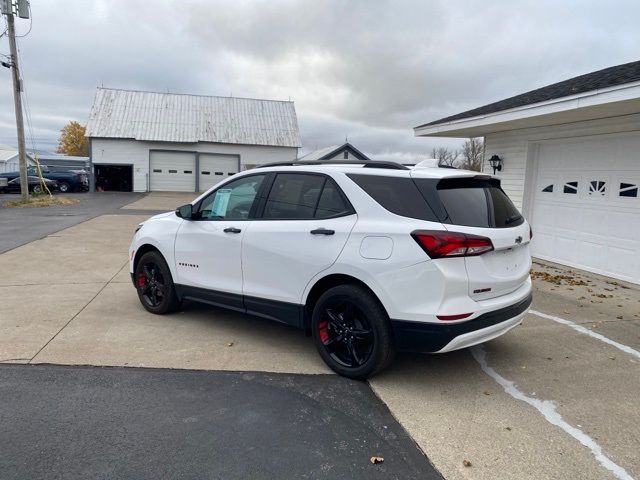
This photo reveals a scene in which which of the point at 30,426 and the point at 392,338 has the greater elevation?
→ the point at 392,338

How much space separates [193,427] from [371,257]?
5.62ft

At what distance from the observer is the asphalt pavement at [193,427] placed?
104 inches

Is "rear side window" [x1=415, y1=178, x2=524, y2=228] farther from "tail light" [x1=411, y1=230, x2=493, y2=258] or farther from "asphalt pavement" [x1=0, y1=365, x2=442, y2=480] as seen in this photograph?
"asphalt pavement" [x1=0, y1=365, x2=442, y2=480]

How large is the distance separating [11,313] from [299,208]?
372 centimetres

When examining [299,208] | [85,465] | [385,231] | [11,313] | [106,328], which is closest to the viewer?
[85,465]

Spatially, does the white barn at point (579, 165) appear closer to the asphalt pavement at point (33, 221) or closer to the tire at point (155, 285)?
the tire at point (155, 285)

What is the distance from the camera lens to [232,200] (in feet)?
15.6

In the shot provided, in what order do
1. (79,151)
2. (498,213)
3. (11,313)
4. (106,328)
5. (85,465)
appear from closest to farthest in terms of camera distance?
(85,465) → (498,213) → (106,328) → (11,313) → (79,151)

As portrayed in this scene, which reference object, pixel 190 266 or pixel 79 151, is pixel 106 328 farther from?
pixel 79 151

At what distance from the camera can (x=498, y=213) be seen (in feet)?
12.4

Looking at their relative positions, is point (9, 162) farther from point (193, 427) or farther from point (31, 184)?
point (193, 427)

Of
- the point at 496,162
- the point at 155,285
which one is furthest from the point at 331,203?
the point at 496,162

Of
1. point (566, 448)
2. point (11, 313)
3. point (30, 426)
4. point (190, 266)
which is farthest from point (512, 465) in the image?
point (11, 313)

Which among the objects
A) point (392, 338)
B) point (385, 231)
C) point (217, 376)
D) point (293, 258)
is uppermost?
point (385, 231)
